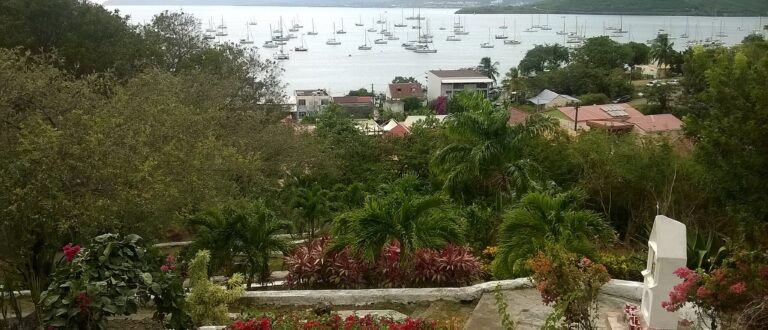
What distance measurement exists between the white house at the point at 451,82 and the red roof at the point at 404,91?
1.57 m

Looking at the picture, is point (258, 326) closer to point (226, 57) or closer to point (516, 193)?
point (516, 193)

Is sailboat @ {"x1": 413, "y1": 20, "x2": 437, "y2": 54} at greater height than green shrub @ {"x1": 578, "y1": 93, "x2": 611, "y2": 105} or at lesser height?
greater

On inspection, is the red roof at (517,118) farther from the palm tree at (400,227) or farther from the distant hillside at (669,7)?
the distant hillside at (669,7)

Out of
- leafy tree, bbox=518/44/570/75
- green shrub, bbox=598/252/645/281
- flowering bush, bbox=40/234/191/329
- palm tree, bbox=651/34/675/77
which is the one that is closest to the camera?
flowering bush, bbox=40/234/191/329

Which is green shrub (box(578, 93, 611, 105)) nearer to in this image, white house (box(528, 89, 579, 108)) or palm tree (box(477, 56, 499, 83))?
white house (box(528, 89, 579, 108))

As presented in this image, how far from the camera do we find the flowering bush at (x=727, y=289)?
16.0 ft

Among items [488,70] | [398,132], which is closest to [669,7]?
[488,70]

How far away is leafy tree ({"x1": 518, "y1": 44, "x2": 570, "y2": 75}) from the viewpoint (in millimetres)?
67750

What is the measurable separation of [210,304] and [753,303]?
4.58 meters

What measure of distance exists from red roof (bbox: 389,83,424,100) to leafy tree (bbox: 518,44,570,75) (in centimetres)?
1234

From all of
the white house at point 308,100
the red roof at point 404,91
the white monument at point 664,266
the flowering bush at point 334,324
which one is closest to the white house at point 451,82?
the red roof at point 404,91

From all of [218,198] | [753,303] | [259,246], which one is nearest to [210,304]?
[259,246]

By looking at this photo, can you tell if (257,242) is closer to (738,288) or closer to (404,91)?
(738,288)

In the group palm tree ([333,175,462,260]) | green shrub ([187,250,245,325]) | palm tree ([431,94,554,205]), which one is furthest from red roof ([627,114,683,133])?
green shrub ([187,250,245,325])
